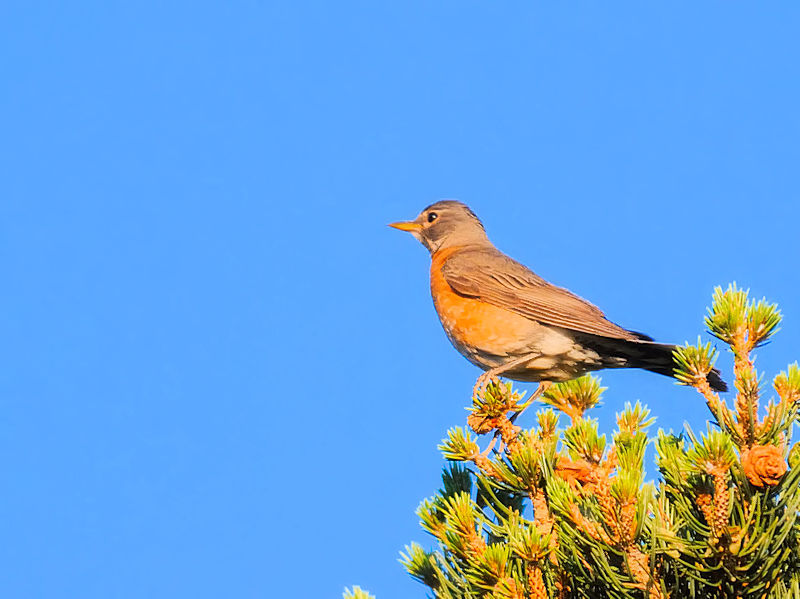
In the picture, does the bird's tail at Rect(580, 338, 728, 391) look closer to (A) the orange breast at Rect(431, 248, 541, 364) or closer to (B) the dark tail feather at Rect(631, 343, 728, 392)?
(B) the dark tail feather at Rect(631, 343, 728, 392)

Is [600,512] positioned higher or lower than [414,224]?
lower

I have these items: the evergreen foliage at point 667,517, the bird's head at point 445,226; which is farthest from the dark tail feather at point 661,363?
the bird's head at point 445,226

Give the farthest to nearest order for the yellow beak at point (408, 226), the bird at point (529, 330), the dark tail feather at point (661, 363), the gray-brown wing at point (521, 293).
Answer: the yellow beak at point (408, 226) → the gray-brown wing at point (521, 293) → the bird at point (529, 330) → the dark tail feather at point (661, 363)

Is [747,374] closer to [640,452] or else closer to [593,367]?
[640,452]

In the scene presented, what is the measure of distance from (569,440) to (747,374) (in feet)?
1.77

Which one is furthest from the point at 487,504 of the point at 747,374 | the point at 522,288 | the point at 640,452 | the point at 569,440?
the point at 522,288

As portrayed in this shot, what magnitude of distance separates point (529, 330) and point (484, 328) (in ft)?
0.93

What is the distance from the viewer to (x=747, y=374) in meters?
2.28

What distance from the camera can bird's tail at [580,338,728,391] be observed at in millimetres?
4914

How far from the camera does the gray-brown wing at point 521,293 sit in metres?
5.48

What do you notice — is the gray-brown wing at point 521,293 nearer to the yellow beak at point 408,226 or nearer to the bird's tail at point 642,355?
the bird's tail at point 642,355

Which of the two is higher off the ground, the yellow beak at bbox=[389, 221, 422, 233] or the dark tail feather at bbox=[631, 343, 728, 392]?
the yellow beak at bbox=[389, 221, 422, 233]

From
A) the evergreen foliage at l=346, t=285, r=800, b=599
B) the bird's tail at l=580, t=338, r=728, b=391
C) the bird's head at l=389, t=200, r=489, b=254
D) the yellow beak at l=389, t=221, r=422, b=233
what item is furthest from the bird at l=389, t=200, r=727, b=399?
the evergreen foliage at l=346, t=285, r=800, b=599

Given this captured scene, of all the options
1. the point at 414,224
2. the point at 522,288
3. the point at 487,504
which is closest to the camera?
the point at 487,504
